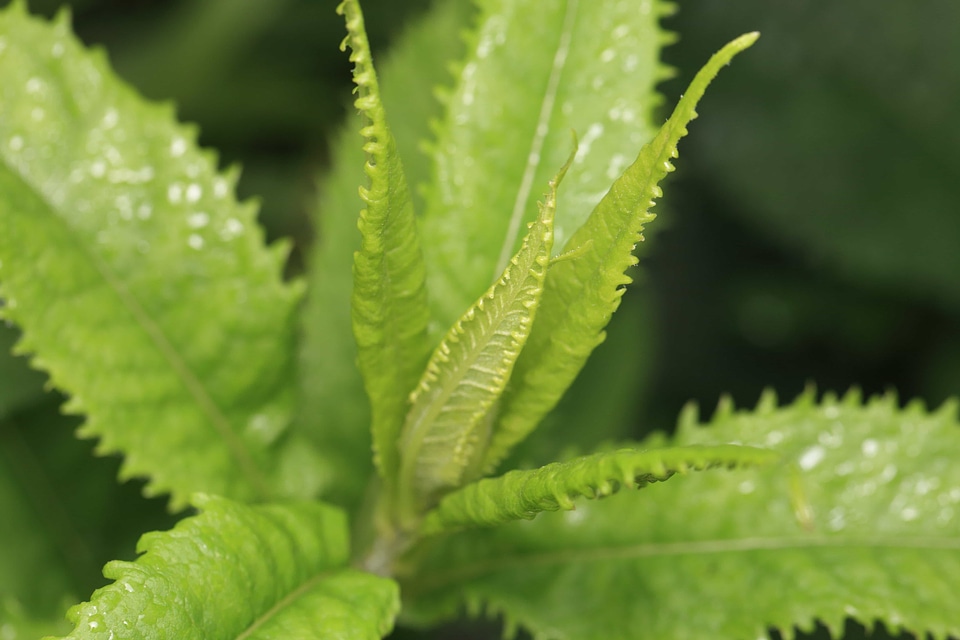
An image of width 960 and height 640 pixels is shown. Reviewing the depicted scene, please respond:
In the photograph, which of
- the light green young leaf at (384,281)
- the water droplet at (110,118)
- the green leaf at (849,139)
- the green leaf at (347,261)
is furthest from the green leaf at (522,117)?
the green leaf at (849,139)

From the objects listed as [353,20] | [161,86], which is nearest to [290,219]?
[161,86]

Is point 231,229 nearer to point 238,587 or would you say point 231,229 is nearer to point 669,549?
point 238,587

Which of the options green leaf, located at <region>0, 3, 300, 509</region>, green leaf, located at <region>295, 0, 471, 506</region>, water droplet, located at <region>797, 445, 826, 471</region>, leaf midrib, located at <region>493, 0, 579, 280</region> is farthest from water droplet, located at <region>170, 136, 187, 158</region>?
water droplet, located at <region>797, 445, 826, 471</region>

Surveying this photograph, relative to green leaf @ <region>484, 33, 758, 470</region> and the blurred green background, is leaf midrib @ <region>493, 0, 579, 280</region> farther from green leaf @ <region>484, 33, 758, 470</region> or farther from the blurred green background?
the blurred green background

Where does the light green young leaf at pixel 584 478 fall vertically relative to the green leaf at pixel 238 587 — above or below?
above

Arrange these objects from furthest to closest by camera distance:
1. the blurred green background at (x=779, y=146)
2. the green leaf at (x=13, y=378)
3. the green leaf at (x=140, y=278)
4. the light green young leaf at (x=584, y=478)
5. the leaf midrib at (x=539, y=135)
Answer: the blurred green background at (x=779, y=146) < the green leaf at (x=13, y=378) < the leaf midrib at (x=539, y=135) < the green leaf at (x=140, y=278) < the light green young leaf at (x=584, y=478)

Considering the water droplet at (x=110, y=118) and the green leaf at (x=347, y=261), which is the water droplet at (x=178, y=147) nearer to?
the water droplet at (x=110, y=118)
